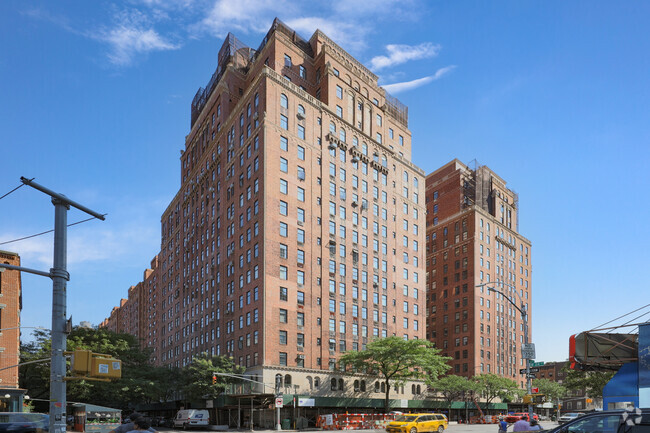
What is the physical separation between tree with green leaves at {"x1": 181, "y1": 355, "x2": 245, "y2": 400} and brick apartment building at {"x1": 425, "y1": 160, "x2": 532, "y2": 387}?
53.5 m

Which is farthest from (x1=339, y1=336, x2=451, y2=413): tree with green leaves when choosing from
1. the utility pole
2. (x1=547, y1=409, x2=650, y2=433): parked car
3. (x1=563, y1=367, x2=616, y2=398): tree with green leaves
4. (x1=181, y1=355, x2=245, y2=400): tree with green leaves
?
the utility pole

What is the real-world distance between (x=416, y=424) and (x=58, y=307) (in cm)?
3285

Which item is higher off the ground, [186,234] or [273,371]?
[186,234]

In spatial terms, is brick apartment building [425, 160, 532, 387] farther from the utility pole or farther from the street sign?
the utility pole

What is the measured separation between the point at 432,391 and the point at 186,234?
46970mm

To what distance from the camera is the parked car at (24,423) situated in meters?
20.8

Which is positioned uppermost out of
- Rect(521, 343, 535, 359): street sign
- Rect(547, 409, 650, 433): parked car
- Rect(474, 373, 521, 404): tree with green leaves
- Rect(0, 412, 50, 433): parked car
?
Rect(547, 409, 650, 433): parked car

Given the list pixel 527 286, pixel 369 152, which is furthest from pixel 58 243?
pixel 527 286

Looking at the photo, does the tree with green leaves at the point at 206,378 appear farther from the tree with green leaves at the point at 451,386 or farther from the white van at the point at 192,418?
the tree with green leaves at the point at 451,386

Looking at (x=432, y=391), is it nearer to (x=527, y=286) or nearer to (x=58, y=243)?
(x=527, y=286)

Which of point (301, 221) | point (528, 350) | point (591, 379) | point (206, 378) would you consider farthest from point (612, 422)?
point (301, 221)

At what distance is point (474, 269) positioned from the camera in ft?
342

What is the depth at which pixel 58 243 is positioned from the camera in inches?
537

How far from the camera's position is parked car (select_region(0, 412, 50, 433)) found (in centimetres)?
2080
